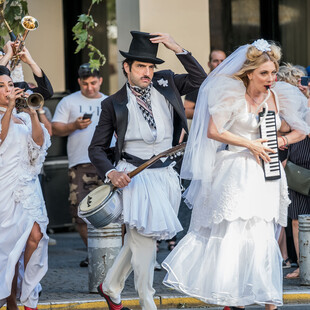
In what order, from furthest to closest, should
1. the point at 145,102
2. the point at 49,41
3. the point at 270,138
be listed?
the point at 49,41
the point at 145,102
the point at 270,138

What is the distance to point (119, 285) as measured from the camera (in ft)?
27.3

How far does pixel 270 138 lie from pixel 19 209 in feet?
7.24

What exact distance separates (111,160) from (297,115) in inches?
63.6

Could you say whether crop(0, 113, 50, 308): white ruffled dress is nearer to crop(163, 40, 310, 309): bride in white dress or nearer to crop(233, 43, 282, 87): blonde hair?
crop(163, 40, 310, 309): bride in white dress

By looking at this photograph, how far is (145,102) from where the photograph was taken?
8.21 m

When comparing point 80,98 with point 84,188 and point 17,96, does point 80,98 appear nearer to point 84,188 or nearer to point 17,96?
point 84,188

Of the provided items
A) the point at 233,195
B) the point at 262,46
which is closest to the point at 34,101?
the point at 233,195

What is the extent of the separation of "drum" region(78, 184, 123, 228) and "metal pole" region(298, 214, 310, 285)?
263cm

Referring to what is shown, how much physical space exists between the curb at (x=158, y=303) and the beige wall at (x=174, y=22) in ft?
14.9

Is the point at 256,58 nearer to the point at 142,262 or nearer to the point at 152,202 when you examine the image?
the point at 152,202

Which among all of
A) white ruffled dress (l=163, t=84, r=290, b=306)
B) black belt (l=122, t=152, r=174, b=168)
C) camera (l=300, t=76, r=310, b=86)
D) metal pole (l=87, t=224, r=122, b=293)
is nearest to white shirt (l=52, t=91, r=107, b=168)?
metal pole (l=87, t=224, r=122, b=293)

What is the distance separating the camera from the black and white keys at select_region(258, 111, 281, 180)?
8.00 m

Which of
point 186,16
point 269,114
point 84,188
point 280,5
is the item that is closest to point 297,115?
point 269,114

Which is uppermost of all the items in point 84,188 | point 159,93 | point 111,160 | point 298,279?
point 159,93
